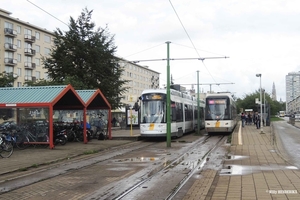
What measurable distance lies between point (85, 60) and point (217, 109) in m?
16.7

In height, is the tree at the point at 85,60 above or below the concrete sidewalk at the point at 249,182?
above

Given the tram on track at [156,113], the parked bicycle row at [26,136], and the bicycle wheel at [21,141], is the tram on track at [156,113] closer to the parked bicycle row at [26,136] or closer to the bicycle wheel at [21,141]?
the parked bicycle row at [26,136]

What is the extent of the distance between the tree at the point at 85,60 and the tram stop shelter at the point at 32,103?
18745 millimetres

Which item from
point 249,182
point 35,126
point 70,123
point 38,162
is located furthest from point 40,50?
point 249,182

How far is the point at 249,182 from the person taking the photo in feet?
30.7

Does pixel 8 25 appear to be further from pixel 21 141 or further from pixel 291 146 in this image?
pixel 291 146

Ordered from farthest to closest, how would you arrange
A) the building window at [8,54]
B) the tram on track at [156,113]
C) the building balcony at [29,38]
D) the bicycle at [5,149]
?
the building balcony at [29,38] < the building window at [8,54] < the tram on track at [156,113] < the bicycle at [5,149]

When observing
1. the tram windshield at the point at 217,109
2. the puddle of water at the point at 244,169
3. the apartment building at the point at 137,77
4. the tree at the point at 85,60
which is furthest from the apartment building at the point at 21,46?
the puddle of water at the point at 244,169

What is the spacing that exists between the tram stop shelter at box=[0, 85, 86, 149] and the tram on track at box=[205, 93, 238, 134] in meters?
13.4

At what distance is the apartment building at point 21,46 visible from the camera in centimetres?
7250

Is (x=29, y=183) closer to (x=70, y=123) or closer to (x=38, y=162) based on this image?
(x=38, y=162)

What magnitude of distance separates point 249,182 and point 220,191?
1.32m

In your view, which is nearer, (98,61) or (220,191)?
(220,191)

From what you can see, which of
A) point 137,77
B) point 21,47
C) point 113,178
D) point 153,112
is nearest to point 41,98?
point 153,112
